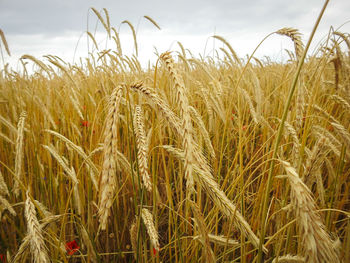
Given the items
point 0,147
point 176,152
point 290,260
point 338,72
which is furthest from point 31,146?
point 338,72

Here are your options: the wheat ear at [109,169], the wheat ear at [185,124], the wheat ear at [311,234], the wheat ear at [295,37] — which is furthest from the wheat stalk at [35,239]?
the wheat ear at [295,37]

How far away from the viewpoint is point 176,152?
0.88 meters

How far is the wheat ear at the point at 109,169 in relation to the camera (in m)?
0.50

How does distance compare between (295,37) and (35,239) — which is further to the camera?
(295,37)

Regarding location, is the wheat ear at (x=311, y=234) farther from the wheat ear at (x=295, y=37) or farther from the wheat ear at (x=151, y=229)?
the wheat ear at (x=295, y=37)

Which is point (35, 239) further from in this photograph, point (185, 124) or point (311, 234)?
point (311, 234)

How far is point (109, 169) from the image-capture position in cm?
52

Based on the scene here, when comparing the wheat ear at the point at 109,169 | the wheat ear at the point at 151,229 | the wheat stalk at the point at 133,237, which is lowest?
the wheat stalk at the point at 133,237

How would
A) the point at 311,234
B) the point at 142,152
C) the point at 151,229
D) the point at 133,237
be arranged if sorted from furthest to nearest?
the point at 133,237
the point at 151,229
the point at 142,152
the point at 311,234

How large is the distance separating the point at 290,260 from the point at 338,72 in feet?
3.71

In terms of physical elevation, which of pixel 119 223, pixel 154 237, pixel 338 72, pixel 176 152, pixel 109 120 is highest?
pixel 338 72

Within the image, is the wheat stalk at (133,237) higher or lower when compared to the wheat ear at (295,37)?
lower

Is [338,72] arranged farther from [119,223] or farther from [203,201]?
[119,223]

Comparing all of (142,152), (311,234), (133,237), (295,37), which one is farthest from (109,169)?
Answer: (295,37)
